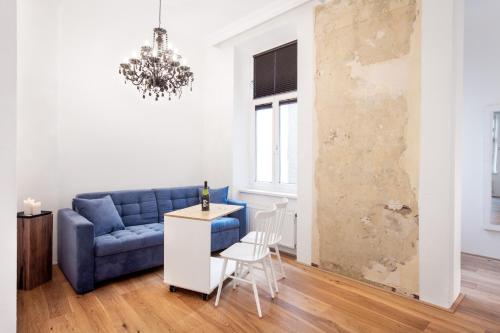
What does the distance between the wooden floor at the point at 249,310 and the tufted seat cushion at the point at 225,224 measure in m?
1.06

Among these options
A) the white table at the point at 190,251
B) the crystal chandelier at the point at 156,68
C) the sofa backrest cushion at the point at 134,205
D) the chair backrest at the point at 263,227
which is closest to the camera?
the chair backrest at the point at 263,227

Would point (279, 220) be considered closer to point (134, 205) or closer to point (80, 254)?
point (80, 254)

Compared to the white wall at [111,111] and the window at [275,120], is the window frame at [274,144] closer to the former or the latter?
the window at [275,120]

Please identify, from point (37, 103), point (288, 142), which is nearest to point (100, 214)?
point (37, 103)

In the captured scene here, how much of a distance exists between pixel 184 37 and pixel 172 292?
3.98m

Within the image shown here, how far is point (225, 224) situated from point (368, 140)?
2201 mm

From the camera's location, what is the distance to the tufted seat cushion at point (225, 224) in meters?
3.78

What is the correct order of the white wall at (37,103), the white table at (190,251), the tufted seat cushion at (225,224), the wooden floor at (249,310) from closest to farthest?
1. the wooden floor at (249,310)
2. the white table at (190,251)
3. the white wall at (37,103)
4. the tufted seat cushion at (225,224)

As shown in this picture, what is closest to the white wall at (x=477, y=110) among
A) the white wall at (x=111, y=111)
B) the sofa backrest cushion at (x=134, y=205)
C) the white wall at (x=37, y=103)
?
the white wall at (x=111, y=111)

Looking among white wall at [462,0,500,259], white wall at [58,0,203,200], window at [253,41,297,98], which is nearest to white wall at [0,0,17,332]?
white wall at [58,0,203,200]

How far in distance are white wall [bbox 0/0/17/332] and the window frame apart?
127 inches

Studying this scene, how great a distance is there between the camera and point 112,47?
12.7 ft

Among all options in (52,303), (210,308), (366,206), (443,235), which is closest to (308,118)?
(366,206)

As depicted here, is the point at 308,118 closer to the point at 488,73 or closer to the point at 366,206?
the point at 366,206
